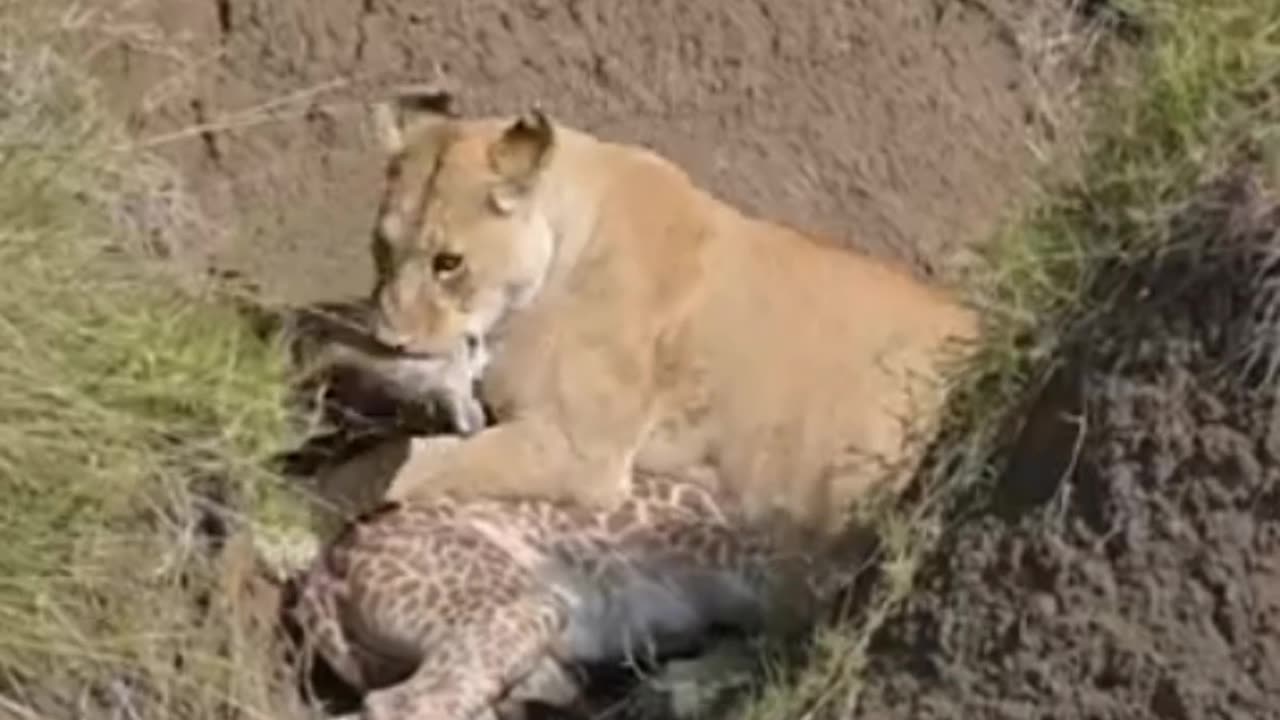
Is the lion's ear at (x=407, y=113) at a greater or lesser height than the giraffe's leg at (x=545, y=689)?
greater

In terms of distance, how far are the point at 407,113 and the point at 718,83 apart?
0.86 m

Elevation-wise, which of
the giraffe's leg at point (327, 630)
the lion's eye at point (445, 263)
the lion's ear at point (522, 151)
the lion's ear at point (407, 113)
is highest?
the lion's ear at point (522, 151)

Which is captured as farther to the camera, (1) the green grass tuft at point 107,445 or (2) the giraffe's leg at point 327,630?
(2) the giraffe's leg at point 327,630

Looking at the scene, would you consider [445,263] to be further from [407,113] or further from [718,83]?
[718,83]

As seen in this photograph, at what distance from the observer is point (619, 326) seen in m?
8.46

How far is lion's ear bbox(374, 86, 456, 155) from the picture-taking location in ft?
28.3

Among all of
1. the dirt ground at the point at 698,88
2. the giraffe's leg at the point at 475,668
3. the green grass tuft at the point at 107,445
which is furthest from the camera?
the dirt ground at the point at 698,88

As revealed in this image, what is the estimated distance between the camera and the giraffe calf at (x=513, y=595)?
7.61 m

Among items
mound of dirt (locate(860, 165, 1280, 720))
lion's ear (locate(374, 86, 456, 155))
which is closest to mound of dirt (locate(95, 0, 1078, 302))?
lion's ear (locate(374, 86, 456, 155))

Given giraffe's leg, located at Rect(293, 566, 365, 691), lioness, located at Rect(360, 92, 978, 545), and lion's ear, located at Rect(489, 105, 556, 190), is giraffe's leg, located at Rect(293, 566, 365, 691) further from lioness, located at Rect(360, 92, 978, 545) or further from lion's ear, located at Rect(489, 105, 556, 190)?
lion's ear, located at Rect(489, 105, 556, 190)

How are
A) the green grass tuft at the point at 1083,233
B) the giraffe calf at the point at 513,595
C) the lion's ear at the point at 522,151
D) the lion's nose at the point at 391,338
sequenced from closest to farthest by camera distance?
the green grass tuft at the point at 1083,233
the giraffe calf at the point at 513,595
the lion's nose at the point at 391,338
the lion's ear at the point at 522,151

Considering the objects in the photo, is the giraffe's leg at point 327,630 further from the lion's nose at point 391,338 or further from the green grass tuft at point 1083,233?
the green grass tuft at point 1083,233

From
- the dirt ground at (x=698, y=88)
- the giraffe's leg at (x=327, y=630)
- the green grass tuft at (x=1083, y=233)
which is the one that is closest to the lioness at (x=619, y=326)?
the giraffe's leg at (x=327, y=630)

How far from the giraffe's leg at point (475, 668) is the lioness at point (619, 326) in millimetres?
495
